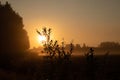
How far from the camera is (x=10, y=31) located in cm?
5862

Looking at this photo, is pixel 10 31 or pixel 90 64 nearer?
pixel 90 64

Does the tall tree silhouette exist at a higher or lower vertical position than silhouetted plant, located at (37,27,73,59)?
higher

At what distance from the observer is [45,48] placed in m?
18.8

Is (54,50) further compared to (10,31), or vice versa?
(10,31)

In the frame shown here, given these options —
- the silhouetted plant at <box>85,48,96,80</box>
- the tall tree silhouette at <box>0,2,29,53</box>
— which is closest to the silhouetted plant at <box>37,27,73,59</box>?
the silhouetted plant at <box>85,48,96,80</box>

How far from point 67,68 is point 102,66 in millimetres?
2444

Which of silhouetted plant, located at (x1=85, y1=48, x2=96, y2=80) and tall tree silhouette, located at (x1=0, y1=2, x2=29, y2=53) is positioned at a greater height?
tall tree silhouette, located at (x1=0, y1=2, x2=29, y2=53)

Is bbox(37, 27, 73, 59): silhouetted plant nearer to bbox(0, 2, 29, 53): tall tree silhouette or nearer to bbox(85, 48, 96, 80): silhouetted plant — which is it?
bbox(85, 48, 96, 80): silhouetted plant

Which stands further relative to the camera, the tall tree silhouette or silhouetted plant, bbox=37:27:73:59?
the tall tree silhouette

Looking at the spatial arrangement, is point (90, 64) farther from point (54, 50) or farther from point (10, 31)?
point (10, 31)

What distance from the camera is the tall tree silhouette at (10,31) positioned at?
5725cm

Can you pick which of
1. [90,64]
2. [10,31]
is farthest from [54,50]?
[10,31]

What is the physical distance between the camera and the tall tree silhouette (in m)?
57.2

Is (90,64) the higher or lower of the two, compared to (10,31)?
lower
